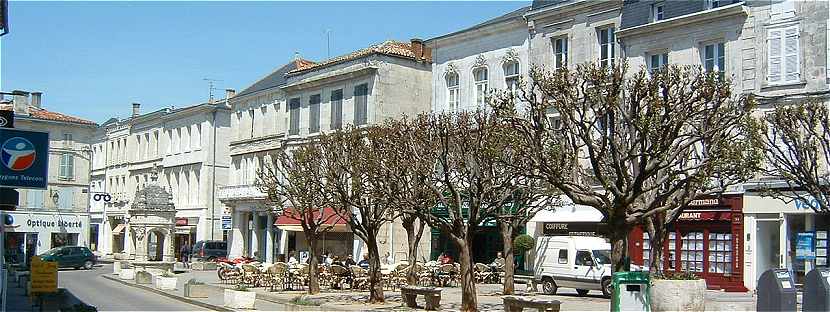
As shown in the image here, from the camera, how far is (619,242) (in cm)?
1725

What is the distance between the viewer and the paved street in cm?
2520

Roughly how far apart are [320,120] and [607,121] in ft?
92.1

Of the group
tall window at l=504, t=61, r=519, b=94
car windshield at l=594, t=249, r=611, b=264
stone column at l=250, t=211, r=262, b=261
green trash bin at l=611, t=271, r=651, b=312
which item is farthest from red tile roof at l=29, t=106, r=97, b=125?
green trash bin at l=611, t=271, r=651, b=312

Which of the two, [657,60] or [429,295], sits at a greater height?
[657,60]

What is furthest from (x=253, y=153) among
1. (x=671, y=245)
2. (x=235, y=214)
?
(x=671, y=245)

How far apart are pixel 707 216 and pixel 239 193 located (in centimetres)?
2901

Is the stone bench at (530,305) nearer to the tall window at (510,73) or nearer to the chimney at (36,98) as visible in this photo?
the tall window at (510,73)

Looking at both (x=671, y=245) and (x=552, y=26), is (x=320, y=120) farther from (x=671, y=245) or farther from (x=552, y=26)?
(x=671, y=245)

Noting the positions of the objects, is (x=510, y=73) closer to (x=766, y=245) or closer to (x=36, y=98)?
(x=766, y=245)

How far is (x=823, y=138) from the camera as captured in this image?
23.6 m

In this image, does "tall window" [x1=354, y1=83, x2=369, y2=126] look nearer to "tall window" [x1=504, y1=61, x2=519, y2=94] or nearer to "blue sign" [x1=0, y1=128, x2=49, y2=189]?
"tall window" [x1=504, y1=61, x2=519, y2=94]

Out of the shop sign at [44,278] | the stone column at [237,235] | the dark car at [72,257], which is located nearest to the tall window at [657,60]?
the shop sign at [44,278]

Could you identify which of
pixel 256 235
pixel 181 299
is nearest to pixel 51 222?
pixel 256 235

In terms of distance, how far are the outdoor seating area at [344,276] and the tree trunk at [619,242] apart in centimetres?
1453
